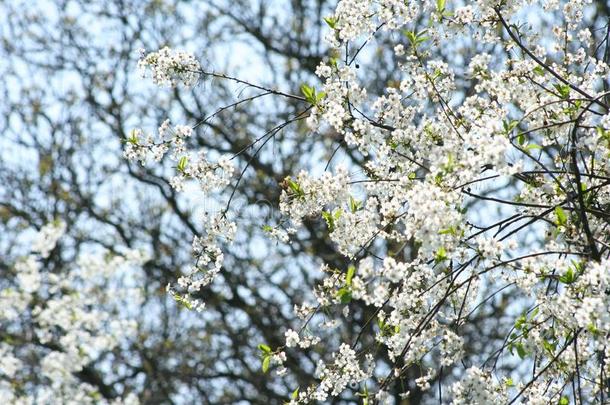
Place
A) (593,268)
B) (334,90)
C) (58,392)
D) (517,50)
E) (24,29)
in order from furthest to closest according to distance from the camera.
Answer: (24,29)
(58,392)
(517,50)
(334,90)
(593,268)

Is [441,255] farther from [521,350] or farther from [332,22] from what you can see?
[332,22]

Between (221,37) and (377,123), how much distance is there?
7.67 meters

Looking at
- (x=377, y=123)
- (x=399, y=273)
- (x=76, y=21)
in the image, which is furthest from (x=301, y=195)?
(x=76, y=21)

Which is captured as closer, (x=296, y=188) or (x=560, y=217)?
(x=560, y=217)

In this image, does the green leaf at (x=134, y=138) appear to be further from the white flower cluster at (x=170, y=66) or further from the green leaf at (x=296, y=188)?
the green leaf at (x=296, y=188)

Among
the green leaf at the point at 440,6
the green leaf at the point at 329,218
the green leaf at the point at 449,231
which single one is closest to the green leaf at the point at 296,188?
the green leaf at the point at 329,218

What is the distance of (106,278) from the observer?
1088 centimetres

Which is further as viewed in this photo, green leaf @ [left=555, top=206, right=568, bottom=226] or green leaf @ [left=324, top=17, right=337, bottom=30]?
green leaf @ [left=324, top=17, right=337, bottom=30]

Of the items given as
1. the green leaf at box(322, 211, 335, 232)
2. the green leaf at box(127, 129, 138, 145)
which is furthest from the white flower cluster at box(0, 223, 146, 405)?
the green leaf at box(322, 211, 335, 232)

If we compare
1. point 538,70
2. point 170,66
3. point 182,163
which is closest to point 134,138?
point 182,163

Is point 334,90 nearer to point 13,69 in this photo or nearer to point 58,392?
point 58,392

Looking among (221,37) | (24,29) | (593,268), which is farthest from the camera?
(24,29)

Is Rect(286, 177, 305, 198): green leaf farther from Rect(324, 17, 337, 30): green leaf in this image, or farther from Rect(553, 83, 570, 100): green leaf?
Rect(553, 83, 570, 100): green leaf

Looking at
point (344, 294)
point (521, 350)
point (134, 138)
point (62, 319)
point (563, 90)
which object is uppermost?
point (62, 319)
